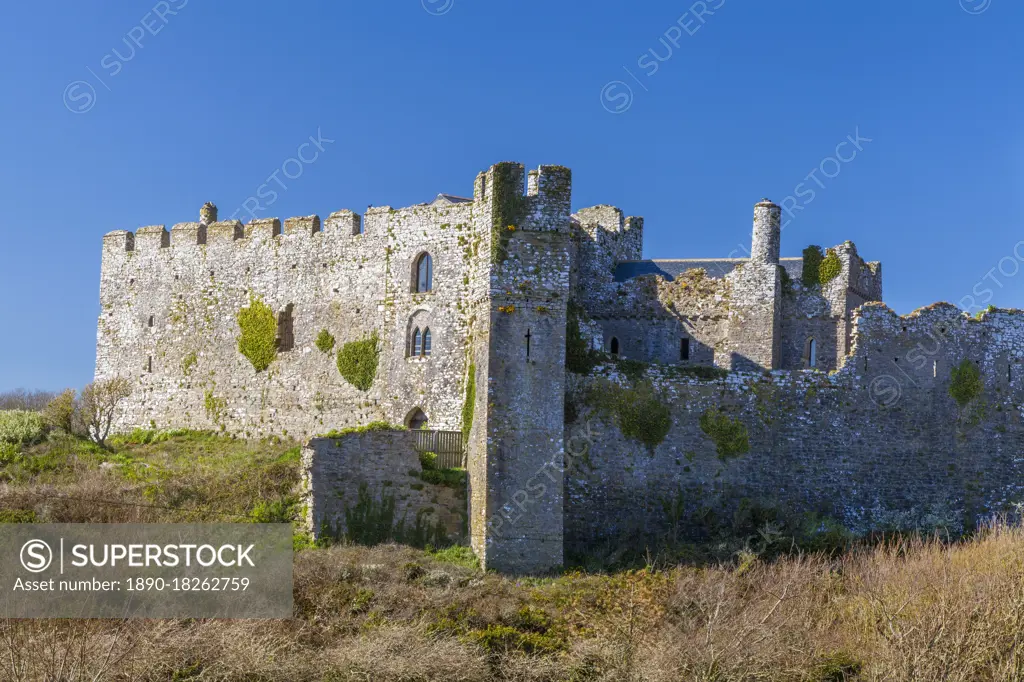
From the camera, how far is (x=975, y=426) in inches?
1179

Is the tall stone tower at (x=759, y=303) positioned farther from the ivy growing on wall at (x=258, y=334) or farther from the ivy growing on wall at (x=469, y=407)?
the ivy growing on wall at (x=258, y=334)

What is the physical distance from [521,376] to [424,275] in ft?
25.2

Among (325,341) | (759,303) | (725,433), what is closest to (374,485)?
(725,433)

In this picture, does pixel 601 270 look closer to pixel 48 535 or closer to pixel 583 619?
pixel 583 619

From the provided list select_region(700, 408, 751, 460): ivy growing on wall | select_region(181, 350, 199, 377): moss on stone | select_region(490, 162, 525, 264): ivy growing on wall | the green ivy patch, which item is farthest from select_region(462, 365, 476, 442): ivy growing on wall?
select_region(181, 350, 199, 377): moss on stone

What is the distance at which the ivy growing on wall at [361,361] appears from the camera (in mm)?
34156

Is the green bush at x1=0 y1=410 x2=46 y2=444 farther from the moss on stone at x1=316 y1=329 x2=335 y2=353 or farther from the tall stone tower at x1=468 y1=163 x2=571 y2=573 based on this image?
the tall stone tower at x1=468 y1=163 x2=571 y2=573

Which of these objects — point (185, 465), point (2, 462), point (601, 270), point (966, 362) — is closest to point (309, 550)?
point (185, 465)

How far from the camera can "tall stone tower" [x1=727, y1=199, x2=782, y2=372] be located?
35219 mm

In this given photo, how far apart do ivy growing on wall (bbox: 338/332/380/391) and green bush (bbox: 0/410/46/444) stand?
31.3 ft

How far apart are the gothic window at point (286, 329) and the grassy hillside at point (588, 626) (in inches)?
413

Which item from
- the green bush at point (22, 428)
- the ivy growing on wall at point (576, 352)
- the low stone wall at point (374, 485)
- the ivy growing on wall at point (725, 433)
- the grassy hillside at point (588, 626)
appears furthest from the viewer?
the green bush at point (22, 428)

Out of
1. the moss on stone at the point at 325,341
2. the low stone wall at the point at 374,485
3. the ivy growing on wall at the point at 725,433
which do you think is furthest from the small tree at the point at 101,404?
the ivy growing on wall at the point at 725,433

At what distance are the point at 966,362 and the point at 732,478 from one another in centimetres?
689
